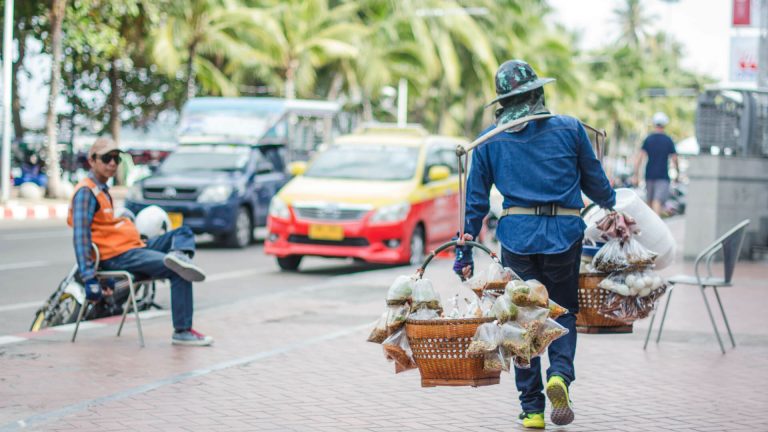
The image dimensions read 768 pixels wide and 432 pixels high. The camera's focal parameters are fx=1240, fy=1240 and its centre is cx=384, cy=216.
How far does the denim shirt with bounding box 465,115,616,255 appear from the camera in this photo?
604cm

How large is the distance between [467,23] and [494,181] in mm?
40638

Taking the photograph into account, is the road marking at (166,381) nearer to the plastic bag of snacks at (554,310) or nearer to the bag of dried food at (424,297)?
the bag of dried food at (424,297)

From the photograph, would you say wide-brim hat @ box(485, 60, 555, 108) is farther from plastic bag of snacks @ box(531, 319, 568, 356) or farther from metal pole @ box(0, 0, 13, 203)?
metal pole @ box(0, 0, 13, 203)

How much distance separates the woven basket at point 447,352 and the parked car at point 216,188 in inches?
529

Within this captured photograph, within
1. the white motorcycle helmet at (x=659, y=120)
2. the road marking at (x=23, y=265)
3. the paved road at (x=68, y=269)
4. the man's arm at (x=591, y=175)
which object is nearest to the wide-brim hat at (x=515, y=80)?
the man's arm at (x=591, y=175)

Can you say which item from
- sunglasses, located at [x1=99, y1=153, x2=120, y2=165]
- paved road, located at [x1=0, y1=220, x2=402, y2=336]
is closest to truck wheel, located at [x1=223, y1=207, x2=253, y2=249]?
paved road, located at [x1=0, y1=220, x2=402, y2=336]

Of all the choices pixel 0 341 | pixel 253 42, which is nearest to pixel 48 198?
pixel 253 42

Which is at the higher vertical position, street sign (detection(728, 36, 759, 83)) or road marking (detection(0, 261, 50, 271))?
street sign (detection(728, 36, 759, 83))

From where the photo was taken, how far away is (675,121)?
11081 cm

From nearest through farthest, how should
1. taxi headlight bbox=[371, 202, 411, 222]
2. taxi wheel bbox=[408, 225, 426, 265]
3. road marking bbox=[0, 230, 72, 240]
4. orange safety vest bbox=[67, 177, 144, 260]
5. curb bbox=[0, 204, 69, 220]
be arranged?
1. orange safety vest bbox=[67, 177, 144, 260]
2. taxi headlight bbox=[371, 202, 411, 222]
3. taxi wheel bbox=[408, 225, 426, 265]
4. road marking bbox=[0, 230, 72, 240]
5. curb bbox=[0, 204, 69, 220]

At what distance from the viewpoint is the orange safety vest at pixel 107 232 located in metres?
9.01

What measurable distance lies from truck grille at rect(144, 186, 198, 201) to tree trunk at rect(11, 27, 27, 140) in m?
17.0

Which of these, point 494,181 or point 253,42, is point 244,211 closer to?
point 494,181

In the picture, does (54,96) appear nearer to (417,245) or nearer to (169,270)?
(417,245)
